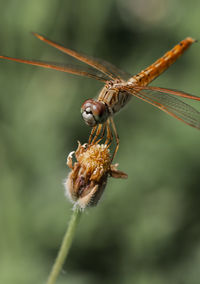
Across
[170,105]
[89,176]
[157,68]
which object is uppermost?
[157,68]

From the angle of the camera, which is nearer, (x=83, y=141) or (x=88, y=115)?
(x=88, y=115)

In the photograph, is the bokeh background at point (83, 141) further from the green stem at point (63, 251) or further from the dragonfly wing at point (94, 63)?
the green stem at point (63, 251)

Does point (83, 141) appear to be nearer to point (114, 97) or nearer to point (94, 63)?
point (94, 63)

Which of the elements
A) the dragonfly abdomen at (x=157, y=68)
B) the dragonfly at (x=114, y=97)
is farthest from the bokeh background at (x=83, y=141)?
the dragonfly at (x=114, y=97)

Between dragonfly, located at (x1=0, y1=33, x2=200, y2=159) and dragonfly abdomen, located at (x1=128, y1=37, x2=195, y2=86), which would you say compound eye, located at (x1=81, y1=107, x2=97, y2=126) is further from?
dragonfly abdomen, located at (x1=128, y1=37, x2=195, y2=86)

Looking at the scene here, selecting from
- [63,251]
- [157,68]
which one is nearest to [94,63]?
[157,68]
